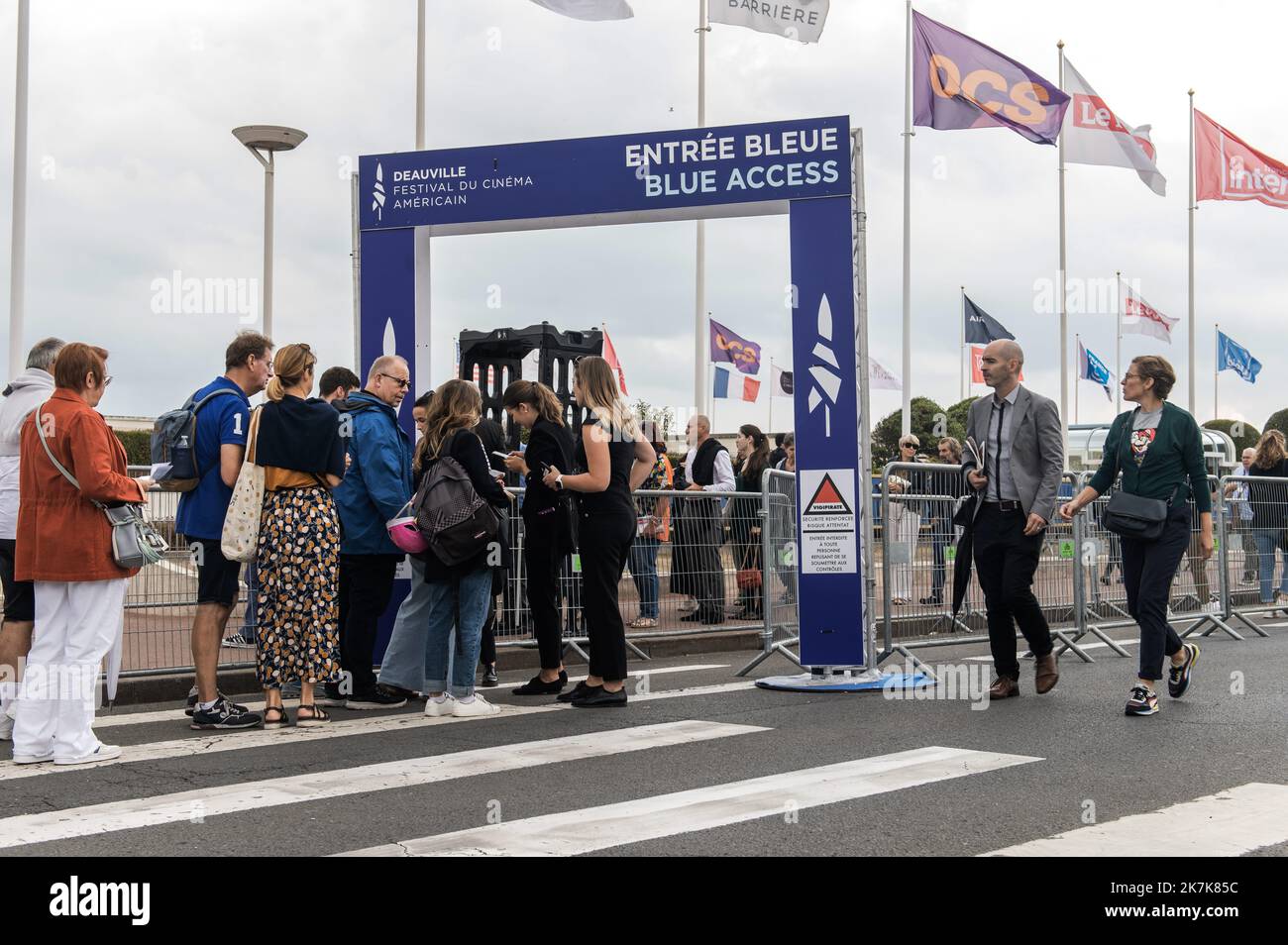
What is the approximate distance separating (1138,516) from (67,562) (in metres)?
5.75

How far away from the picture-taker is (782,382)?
30375 millimetres

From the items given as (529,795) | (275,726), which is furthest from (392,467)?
(529,795)

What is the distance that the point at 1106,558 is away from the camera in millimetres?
11969

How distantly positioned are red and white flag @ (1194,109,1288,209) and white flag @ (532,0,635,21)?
47.3 feet

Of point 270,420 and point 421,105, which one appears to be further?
point 421,105

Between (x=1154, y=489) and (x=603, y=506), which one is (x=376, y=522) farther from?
(x=1154, y=489)

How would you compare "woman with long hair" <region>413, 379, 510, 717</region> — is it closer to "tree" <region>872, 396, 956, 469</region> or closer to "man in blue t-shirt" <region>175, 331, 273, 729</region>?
"man in blue t-shirt" <region>175, 331, 273, 729</region>

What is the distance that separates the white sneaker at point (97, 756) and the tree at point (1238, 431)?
52657mm

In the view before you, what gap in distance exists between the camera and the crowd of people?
6.22 metres

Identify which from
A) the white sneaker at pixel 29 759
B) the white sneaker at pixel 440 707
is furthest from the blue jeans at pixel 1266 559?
the white sneaker at pixel 29 759

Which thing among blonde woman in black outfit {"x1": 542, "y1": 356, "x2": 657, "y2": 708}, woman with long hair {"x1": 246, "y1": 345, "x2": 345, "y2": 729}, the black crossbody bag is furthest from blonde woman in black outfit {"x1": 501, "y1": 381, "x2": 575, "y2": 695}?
the black crossbody bag

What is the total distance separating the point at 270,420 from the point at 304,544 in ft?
2.24

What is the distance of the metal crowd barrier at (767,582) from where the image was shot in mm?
8633
